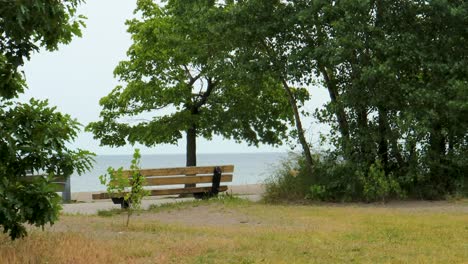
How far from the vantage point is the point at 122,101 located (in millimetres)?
26031

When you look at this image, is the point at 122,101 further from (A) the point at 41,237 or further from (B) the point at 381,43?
(A) the point at 41,237

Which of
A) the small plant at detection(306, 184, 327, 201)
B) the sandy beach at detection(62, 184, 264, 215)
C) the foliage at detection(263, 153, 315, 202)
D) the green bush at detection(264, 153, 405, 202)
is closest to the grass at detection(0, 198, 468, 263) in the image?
the green bush at detection(264, 153, 405, 202)

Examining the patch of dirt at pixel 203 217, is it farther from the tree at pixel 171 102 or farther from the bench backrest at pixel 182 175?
the tree at pixel 171 102

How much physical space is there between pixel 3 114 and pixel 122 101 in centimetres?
1845

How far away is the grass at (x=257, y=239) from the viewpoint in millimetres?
7805

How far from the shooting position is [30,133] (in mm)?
7523

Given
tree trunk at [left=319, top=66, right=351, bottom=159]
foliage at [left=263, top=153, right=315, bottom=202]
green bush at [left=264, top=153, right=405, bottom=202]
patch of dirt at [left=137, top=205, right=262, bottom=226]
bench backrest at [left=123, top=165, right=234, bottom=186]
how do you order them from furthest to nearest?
foliage at [left=263, top=153, right=315, bottom=202] → tree trunk at [left=319, top=66, right=351, bottom=159] → green bush at [left=264, top=153, right=405, bottom=202] → bench backrest at [left=123, top=165, right=234, bottom=186] → patch of dirt at [left=137, top=205, right=262, bottom=226]

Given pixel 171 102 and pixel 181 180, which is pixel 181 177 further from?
pixel 171 102

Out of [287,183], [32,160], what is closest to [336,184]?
[287,183]

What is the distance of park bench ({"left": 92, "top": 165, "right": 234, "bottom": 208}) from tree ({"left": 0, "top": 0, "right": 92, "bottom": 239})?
7.68 metres

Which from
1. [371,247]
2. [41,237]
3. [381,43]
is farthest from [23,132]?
[381,43]

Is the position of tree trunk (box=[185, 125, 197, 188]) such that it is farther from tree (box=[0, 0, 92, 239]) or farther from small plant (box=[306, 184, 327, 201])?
tree (box=[0, 0, 92, 239])

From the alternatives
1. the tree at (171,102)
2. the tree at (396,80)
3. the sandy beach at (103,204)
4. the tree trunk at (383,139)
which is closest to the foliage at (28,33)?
the sandy beach at (103,204)

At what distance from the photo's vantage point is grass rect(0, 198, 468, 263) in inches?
307
